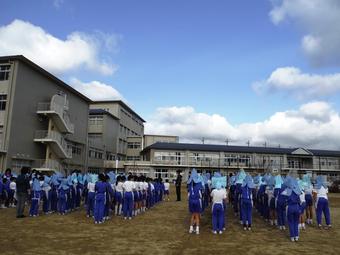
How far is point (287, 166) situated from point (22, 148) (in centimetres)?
4200

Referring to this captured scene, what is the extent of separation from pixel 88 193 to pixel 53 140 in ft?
64.2

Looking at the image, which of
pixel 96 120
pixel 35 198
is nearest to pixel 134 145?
pixel 96 120

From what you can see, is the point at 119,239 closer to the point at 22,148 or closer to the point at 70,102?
the point at 22,148

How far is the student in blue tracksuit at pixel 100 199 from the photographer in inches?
464

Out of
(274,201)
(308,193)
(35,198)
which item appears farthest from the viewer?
(35,198)

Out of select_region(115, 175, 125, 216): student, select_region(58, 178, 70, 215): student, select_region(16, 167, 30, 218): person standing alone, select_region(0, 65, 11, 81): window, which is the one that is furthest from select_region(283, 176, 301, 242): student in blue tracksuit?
select_region(0, 65, 11, 81): window

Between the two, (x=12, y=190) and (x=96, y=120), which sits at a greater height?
(x=96, y=120)

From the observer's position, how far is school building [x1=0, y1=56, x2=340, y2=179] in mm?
28672

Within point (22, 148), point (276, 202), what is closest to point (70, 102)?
point (22, 148)

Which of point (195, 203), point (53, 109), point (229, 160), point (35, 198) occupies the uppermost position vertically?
point (53, 109)

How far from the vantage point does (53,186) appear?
47.1 feet

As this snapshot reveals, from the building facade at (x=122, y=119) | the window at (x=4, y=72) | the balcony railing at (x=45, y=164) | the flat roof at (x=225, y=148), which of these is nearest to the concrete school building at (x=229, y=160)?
the flat roof at (x=225, y=148)

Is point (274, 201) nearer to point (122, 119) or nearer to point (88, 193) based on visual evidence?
point (88, 193)

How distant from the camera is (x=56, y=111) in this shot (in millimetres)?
32094
